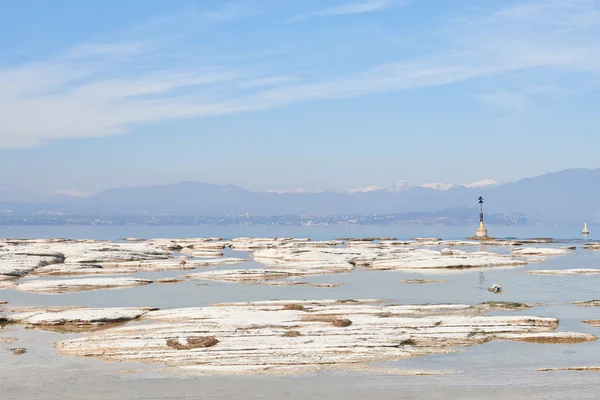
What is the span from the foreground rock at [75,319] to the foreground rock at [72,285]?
16.7m

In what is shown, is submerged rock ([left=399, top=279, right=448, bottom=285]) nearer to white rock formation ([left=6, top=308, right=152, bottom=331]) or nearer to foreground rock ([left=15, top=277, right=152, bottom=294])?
foreground rock ([left=15, top=277, right=152, bottom=294])

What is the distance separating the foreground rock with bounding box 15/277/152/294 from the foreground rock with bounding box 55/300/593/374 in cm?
2138

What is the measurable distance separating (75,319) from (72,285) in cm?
2241

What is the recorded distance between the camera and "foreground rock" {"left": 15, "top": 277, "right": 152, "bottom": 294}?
202 ft

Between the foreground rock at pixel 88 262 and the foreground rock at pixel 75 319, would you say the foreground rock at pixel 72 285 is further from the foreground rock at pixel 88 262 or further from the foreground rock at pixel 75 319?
the foreground rock at pixel 75 319

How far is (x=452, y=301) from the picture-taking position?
53.8m

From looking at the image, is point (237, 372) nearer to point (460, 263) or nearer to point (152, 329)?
point (152, 329)

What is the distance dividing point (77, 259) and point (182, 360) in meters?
61.0

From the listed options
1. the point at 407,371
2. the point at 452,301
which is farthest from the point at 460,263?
the point at 407,371

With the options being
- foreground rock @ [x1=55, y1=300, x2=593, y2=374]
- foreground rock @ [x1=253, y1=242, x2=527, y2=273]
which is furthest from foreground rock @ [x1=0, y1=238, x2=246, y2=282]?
foreground rock @ [x1=55, y1=300, x2=593, y2=374]

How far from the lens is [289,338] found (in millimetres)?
34531

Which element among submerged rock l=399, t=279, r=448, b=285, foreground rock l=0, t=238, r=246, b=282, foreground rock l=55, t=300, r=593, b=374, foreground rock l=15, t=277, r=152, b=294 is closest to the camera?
foreground rock l=55, t=300, r=593, b=374

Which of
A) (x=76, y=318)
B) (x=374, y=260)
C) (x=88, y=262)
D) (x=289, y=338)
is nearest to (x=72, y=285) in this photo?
(x=76, y=318)

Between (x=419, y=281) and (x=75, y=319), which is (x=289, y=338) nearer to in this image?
(x=75, y=319)
